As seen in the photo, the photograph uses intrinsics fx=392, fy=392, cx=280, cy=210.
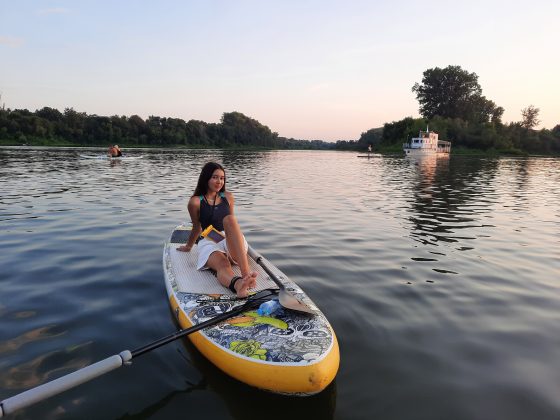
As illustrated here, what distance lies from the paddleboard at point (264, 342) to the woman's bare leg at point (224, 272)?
11cm

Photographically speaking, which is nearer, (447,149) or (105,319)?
(105,319)

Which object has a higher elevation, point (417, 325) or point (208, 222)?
point (208, 222)

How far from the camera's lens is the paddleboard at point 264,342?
360 centimetres

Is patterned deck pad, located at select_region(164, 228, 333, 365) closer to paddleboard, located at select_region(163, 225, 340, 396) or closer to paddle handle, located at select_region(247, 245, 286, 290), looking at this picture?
paddleboard, located at select_region(163, 225, 340, 396)

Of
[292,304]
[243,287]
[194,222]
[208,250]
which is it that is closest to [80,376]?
[243,287]

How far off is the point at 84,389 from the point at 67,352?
824mm

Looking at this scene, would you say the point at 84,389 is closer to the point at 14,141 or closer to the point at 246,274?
the point at 246,274

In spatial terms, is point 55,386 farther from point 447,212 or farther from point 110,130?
point 110,130

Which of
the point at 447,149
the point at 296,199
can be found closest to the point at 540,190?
the point at 296,199

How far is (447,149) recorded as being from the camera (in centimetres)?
8019

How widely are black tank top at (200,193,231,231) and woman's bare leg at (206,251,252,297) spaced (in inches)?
29.1

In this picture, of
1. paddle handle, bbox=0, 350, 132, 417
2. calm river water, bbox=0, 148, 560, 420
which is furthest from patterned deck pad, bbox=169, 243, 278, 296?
paddle handle, bbox=0, 350, 132, 417

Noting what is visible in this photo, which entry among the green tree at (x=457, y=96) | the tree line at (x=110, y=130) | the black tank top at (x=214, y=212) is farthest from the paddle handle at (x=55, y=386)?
the green tree at (x=457, y=96)

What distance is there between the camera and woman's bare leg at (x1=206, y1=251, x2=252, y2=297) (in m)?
4.89
